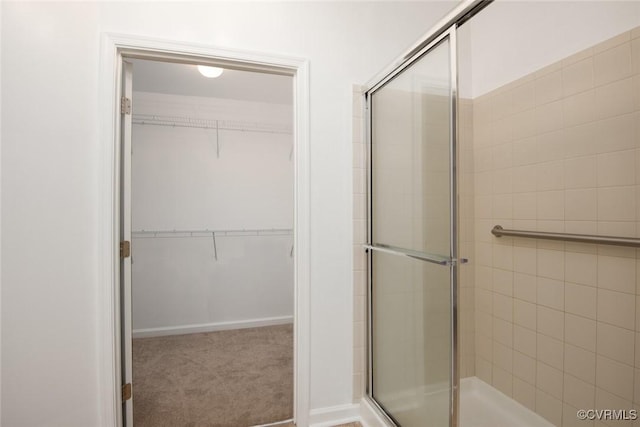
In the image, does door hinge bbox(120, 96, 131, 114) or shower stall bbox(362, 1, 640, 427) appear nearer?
shower stall bbox(362, 1, 640, 427)

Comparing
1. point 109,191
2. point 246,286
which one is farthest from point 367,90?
point 246,286

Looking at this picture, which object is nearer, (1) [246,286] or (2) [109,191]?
(2) [109,191]

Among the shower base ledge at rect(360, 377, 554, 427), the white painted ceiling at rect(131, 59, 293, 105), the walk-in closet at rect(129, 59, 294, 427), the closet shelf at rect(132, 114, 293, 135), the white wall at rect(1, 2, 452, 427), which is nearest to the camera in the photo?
the white wall at rect(1, 2, 452, 427)

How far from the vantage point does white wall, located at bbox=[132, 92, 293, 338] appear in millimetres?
3119

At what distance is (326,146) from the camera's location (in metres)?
1.78

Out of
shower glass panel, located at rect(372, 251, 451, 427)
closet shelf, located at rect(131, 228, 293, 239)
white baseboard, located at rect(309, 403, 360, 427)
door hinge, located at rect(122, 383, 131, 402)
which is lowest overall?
white baseboard, located at rect(309, 403, 360, 427)

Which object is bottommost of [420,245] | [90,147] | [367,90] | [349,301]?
[349,301]

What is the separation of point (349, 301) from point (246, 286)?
1.89 meters

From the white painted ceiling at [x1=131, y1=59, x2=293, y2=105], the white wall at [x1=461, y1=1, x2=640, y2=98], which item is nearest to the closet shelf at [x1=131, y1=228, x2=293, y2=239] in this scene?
the white painted ceiling at [x1=131, y1=59, x2=293, y2=105]

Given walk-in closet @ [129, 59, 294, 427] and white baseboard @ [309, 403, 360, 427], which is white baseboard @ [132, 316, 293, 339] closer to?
walk-in closet @ [129, 59, 294, 427]

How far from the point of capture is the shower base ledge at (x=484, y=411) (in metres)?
1.72

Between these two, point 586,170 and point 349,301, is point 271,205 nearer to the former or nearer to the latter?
point 349,301

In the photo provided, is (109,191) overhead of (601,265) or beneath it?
overhead

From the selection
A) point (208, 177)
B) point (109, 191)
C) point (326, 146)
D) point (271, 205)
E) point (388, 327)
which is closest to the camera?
point (109, 191)
